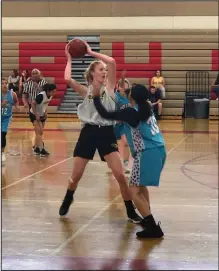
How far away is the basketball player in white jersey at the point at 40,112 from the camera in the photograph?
1259 centimetres

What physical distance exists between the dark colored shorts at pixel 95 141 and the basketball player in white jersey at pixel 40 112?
579cm

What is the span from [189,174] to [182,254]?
→ 4675 mm

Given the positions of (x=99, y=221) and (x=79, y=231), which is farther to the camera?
(x=99, y=221)

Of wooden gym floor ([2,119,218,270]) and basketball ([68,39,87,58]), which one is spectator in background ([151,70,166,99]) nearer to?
wooden gym floor ([2,119,218,270])

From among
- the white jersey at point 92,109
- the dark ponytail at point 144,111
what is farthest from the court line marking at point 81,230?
the dark ponytail at point 144,111

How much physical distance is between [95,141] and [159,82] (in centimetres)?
1696

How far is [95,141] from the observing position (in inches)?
263

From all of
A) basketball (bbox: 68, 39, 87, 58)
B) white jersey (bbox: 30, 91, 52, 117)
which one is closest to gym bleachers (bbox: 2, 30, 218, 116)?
white jersey (bbox: 30, 91, 52, 117)

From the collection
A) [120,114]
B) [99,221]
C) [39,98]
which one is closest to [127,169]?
[39,98]

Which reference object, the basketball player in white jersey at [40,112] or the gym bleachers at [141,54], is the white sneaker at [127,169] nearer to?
the basketball player in white jersey at [40,112]

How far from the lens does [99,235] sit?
241 inches

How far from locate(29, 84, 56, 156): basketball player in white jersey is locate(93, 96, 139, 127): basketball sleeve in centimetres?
690

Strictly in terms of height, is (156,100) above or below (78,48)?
below

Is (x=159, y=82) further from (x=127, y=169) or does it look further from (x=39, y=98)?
(x=127, y=169)
